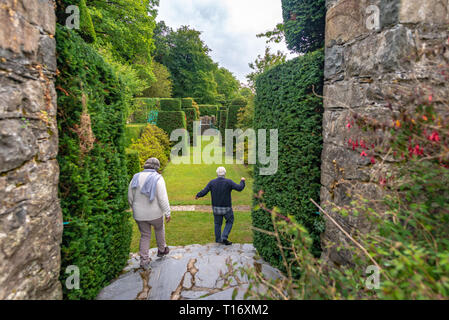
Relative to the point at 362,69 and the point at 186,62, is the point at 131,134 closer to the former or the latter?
the point at 362,69

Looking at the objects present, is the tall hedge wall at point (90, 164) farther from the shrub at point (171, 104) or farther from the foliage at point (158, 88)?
the foliage at point (158, 88)

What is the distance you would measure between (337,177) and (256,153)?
202 cm

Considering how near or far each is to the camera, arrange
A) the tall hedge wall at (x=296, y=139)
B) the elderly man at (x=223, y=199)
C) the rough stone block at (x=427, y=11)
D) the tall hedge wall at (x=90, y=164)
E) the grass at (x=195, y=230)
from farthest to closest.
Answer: the grass at (x=195, y=230) < the elderly man at (x=223, y=199) < the tall hedge wall at (x=296, y=139) < the tall hedge wall at (x=90, y=164) < the rough stone block at (x=427, y=11)

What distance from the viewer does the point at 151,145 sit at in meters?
12.3

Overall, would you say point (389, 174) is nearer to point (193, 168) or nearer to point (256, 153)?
point (256, 153)

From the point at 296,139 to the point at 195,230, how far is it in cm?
358

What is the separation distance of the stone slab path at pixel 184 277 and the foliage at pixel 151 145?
716 centimetres

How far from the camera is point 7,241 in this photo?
1679mm

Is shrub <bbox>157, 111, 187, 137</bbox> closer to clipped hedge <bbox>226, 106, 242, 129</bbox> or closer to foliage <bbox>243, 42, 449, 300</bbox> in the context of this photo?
clipped hedge <bbox>226, 106, 242, 129</bbox>

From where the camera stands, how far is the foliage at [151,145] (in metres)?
11.4

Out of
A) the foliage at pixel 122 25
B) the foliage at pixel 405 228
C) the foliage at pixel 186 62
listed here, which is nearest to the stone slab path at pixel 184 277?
the foliage at pixel 405 228

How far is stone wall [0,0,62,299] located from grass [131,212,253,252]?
3.00 m

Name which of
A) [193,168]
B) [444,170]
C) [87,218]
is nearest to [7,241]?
[87,218]
